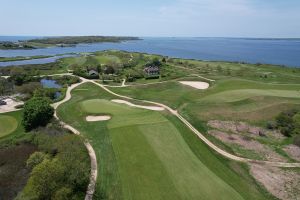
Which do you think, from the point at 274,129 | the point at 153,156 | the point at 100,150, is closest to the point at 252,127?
the point at 274,129

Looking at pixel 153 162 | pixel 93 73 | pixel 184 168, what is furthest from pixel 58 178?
pixel 93 73

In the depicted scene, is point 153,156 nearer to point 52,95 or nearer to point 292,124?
point 292,124

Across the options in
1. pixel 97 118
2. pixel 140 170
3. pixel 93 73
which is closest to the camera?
pixel 140 170

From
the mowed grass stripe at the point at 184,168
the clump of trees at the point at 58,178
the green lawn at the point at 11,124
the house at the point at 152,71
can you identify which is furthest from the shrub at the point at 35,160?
the house at the point at 152,71

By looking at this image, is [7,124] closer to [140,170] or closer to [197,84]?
[140,170]

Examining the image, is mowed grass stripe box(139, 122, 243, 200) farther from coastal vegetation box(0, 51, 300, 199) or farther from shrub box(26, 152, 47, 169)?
shrub box(26, 152, 47, 169)

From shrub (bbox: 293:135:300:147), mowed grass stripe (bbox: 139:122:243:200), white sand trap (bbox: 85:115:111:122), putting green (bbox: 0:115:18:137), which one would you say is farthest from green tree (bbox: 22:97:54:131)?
shrub (bbox: 293:135:300:147)
